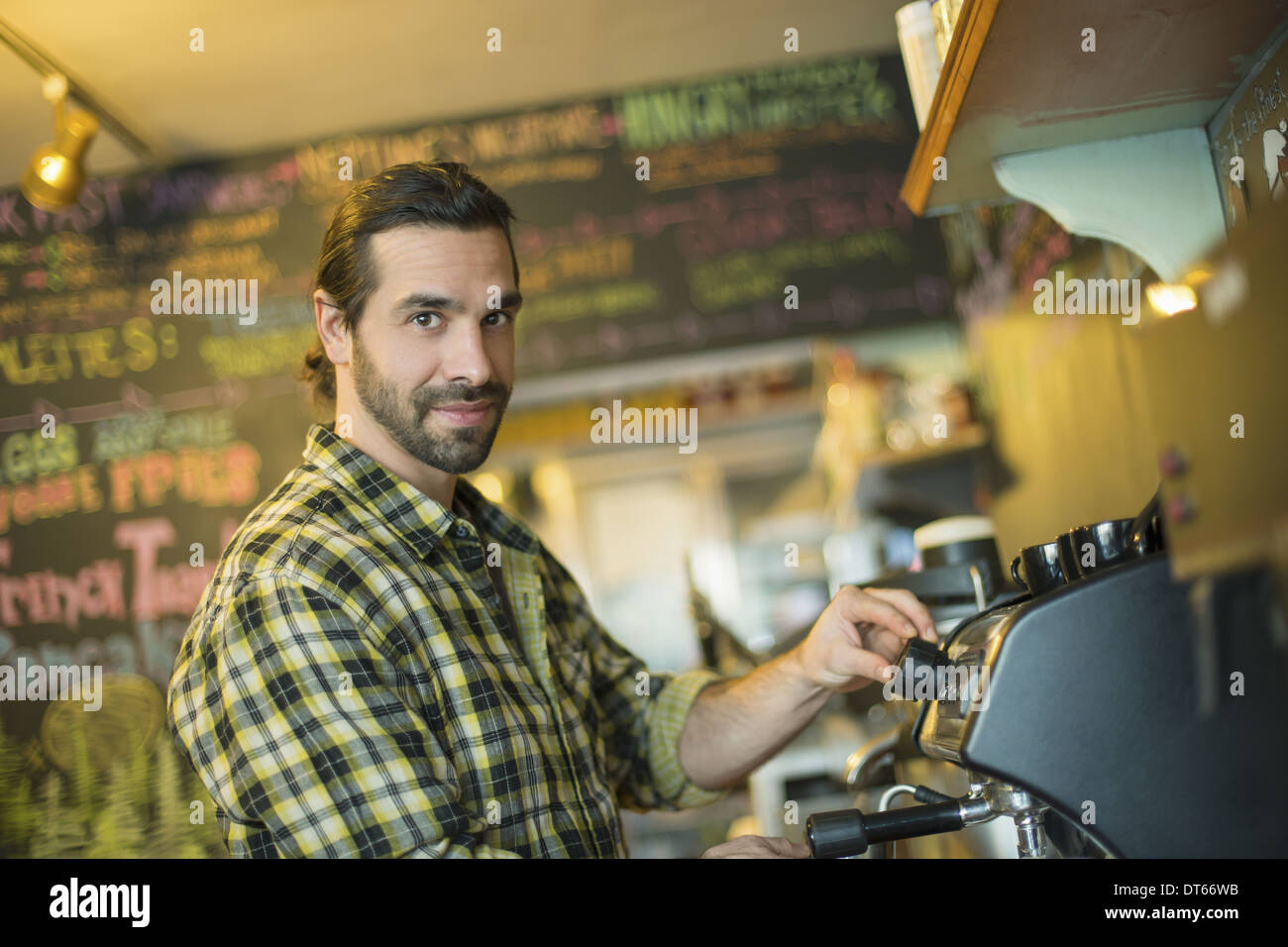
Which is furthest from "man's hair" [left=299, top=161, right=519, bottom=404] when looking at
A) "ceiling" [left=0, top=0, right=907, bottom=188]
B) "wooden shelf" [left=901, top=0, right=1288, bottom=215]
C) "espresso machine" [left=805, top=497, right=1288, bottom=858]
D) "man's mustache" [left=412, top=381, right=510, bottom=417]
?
"ceiling" [left=0, top=0, right=907, bottom=188]

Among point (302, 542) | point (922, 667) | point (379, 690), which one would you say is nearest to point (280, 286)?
point (302, 542)

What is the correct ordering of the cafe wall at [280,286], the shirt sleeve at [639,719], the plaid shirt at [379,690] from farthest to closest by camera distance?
1. the cafe wall at [280,286]
2. the shirt sleeve at [639,719]
3. the plaid shirt at [379,690]

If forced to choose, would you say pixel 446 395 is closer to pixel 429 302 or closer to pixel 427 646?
pixel 429 302

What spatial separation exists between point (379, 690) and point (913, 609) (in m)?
0.52

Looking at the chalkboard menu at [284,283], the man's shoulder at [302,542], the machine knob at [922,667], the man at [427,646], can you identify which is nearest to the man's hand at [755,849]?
the man at [427,646]

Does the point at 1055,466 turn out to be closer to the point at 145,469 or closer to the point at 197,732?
the point at 197,732

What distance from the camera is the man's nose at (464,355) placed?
1.11 meters

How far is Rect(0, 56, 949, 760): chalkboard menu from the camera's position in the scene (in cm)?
253

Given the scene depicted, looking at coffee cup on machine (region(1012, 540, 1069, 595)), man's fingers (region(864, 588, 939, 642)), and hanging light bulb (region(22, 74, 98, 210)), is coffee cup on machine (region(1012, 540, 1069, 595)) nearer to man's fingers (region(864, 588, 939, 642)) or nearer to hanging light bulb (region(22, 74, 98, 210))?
man's fingers (region(864, 588, 939, 642))

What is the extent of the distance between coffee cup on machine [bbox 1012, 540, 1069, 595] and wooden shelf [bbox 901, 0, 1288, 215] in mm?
417

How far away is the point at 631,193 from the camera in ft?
8.43

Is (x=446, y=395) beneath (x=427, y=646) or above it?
above

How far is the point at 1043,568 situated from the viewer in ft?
2.72

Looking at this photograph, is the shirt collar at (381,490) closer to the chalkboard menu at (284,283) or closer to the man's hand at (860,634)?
the man's hand at (860,634)
